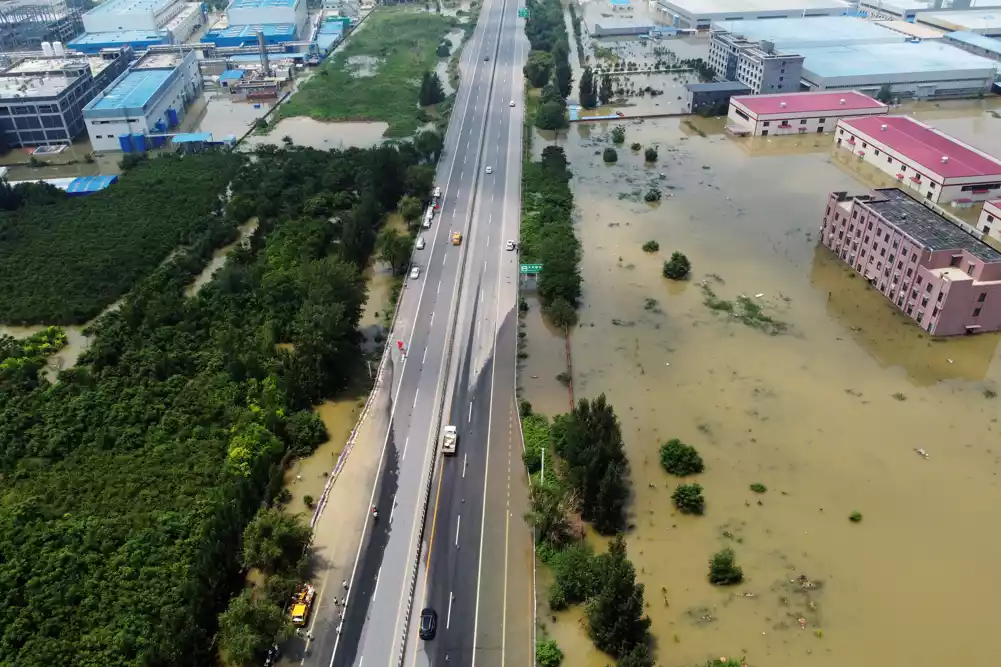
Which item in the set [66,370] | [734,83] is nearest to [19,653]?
[66,370]

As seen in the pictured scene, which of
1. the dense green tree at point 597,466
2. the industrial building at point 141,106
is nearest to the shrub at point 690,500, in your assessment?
the dense green tree at point 597,466

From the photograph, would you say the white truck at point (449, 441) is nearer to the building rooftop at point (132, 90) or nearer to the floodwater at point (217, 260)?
the floodwater at point (217, 260)

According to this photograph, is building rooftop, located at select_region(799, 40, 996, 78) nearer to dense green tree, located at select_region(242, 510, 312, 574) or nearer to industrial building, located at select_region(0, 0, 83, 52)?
dense green tree, located at select_region(242, 510, 312, 574)

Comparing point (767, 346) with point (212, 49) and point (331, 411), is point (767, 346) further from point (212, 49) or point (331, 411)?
point (212, 49)

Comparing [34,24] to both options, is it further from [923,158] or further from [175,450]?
[923,158]

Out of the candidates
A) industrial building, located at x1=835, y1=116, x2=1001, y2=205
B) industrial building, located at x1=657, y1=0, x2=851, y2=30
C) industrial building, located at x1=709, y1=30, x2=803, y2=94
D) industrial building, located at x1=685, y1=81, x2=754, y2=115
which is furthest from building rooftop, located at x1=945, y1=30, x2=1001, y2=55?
industrial building, located at x1=685, y1=81, x2=754, y2=115

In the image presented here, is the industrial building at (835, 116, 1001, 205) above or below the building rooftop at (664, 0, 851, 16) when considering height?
below

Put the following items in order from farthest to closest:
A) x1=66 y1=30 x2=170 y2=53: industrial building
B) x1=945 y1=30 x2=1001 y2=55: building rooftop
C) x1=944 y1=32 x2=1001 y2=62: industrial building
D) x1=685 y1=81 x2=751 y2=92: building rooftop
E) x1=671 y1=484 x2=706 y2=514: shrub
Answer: x1=66 y1=30 x2=170 y2=53: industrial building < x1=945 y1=30 x2=1001 y2=55: building rooftop < x1=944 y1=32 x2=1001 y2=62: industrial building < x1=685 y1=81 x2=751 y2=92: building rooftop < x1=671 y1=484 x2=706 y2=514: shrub
